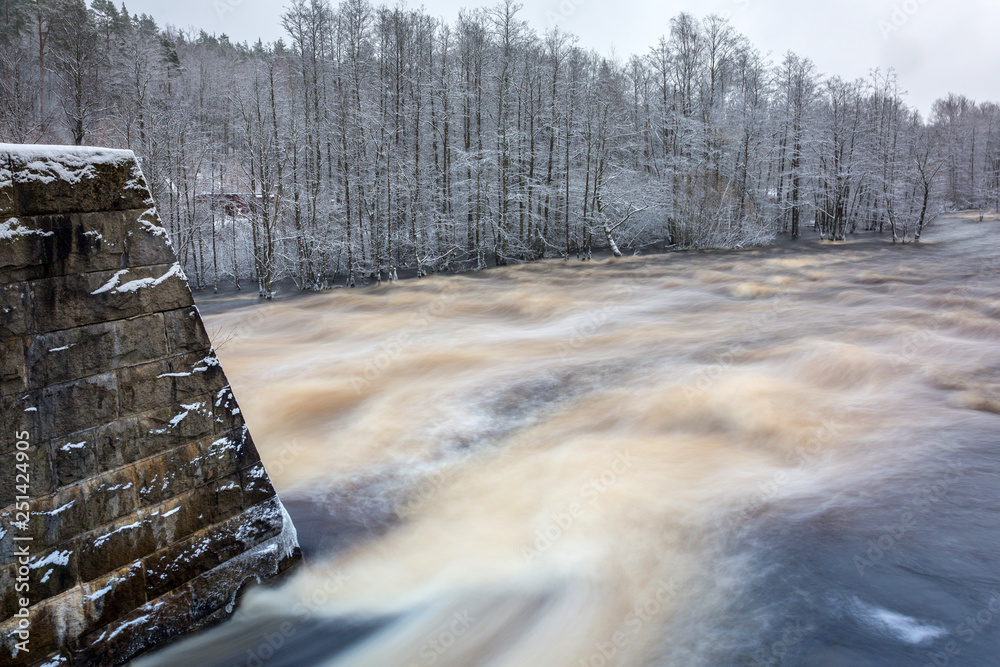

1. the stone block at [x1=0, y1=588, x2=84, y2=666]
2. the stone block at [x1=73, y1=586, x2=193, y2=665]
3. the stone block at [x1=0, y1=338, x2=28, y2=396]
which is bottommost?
the stone block at [x1=73, y1=586, x2=193, y2=665]

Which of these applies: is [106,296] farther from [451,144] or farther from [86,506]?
[451,144]

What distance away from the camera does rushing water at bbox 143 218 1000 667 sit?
4.22m

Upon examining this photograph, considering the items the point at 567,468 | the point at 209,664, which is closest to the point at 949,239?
the point at 567,468

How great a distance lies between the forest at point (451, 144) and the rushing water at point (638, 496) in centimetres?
1176

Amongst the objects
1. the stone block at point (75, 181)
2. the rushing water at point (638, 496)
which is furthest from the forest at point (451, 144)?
the stone block at point (75, 181)

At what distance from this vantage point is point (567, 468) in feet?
22.0

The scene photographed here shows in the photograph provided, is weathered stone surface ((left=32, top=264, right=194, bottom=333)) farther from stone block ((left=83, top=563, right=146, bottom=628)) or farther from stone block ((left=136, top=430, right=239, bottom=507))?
stone block ((left=83, top=563, right=146, bottom=628))

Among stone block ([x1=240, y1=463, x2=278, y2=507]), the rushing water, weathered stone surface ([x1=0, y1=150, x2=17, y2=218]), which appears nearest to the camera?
weathered stone surface ([x1=0, y1=150, x2=17, y2=218])

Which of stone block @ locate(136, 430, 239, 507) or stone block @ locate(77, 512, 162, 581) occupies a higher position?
stone block @ locate(136, 430, 239, 507)

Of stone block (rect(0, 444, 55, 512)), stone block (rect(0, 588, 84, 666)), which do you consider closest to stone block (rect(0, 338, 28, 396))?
stone block (rect(0, 444, 55, 512))

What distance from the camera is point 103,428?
3.72 m

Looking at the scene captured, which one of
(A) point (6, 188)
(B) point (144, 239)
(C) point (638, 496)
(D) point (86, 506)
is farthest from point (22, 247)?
(C) point (638, 496)

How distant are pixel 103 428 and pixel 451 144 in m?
27.5

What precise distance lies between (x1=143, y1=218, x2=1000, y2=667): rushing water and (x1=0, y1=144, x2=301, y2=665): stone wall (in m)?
0.53
